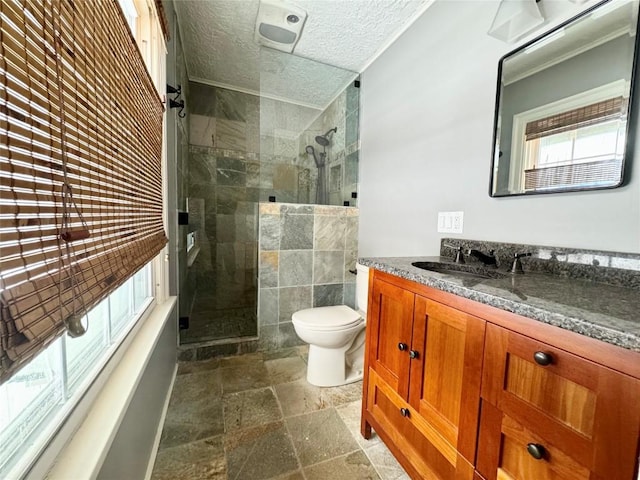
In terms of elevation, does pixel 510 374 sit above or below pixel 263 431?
above

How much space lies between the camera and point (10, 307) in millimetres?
345

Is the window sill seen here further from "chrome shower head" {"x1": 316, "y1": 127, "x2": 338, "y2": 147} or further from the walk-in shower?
"chrome shower head" {"x1": 316, "y1": 127, "x2": 338, "y2": 147}

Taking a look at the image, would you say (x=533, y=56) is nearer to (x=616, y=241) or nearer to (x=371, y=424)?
(x=616, y=241)

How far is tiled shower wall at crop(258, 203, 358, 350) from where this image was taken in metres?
2.08

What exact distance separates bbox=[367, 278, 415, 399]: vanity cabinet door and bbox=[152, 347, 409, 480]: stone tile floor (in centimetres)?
41

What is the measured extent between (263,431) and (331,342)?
0.59 metres

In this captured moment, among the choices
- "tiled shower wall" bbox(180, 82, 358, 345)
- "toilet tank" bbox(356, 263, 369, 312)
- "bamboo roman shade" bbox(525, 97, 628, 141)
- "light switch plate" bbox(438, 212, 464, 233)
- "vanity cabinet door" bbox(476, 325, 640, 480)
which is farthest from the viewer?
"tiled shower wall" bbox(180, 82, 358, 345)

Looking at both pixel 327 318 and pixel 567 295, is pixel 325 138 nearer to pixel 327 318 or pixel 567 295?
pixel 327 318

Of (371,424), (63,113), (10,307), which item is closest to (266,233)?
(371,424)

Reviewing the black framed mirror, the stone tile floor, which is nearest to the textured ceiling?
the black framed mirror

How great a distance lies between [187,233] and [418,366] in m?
2.01

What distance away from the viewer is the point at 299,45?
2.03 metres

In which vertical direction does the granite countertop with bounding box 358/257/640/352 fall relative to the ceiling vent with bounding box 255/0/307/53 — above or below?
below

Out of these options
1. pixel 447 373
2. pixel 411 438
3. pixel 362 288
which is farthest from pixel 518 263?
pixel 362 288
